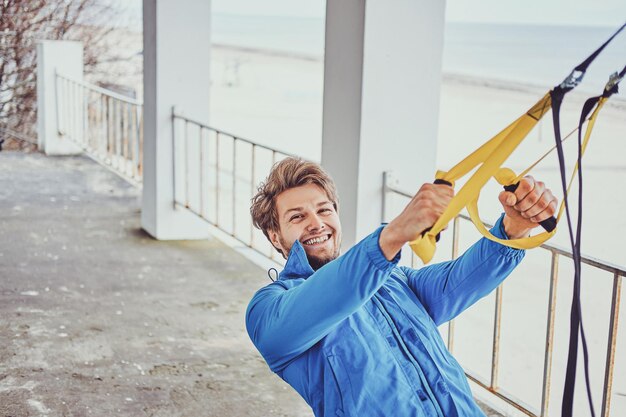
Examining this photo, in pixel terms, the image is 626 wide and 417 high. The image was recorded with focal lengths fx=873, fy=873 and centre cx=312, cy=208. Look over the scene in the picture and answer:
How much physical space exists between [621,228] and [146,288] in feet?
47.4

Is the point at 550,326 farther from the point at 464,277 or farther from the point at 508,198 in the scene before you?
the point at 508,198

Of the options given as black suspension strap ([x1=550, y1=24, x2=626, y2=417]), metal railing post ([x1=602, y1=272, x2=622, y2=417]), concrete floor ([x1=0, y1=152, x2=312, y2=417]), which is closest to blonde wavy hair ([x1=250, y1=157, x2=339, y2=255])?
black suspension strap ([x1=550, y1=24, x2=626, y2=417])

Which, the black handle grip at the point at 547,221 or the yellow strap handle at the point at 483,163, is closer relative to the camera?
the yellow strap handle at the point at 483,163

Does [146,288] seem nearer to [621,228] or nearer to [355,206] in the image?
[355,206]

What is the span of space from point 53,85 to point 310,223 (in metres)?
8.10

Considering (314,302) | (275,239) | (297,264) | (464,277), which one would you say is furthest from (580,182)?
(275,239)

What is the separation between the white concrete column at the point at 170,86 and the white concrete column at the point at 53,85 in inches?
147

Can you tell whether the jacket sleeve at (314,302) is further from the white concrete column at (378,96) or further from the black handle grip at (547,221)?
the white concrete column at (378,96)

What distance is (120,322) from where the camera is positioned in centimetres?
438

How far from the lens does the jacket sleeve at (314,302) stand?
1626 millimetres

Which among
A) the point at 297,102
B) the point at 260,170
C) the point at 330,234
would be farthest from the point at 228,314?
the point at 297,102

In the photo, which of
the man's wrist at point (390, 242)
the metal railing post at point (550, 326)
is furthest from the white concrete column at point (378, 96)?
the man's wrist at point (390, 242)

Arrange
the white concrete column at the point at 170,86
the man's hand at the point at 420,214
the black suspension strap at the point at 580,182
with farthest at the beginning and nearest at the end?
the white concrete column at the point at 170,86 → the man's hand at the point at 420,214 → the black suspension strap at the point at 580,182

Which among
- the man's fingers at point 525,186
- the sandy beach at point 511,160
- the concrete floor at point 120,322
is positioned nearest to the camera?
the man's fingers at point 525,186
